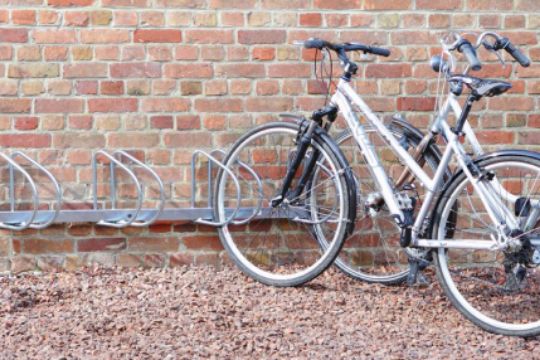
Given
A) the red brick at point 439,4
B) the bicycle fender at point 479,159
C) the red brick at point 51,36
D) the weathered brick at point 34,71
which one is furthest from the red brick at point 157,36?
the bicycle fender at point 479,159

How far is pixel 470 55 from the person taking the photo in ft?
12.0

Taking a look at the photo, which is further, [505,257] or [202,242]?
[202,242]

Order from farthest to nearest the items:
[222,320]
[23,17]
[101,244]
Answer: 1. [101,244]
2. [23,17]
3. [222,320]

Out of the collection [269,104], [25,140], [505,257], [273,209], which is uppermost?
[269,104]

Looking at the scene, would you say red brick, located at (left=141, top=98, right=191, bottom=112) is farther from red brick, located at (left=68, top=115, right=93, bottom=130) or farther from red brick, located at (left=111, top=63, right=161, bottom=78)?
red brick, located at (left=68, top=115, right=93, bottom=130)

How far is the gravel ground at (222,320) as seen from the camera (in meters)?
3.47

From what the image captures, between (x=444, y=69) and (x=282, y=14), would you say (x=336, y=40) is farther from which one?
(x=444, y=69)

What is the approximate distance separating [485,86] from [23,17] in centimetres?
231

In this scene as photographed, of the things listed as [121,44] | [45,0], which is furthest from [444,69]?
[45,0]

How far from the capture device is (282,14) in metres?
4.44

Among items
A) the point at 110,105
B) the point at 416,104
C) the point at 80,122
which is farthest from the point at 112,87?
the point at 416,104

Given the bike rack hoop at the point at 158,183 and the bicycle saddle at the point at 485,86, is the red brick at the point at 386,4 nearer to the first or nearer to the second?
the bicycle saddle at the point at 485,86

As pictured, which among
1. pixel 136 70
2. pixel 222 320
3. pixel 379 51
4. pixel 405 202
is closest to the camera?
pixel 222 320

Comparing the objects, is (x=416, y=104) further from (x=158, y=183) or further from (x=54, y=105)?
(x=54, y=105)
